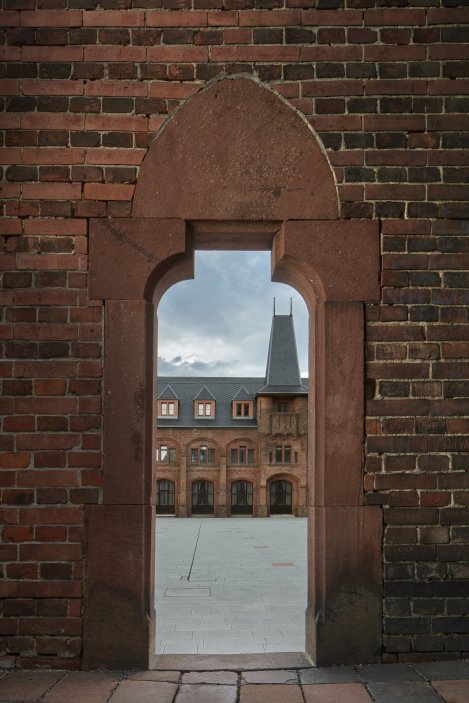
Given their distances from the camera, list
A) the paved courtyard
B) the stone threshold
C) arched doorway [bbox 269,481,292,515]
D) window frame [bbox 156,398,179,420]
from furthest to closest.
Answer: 1. window frame [bbox 156,398,179,420]
2. arched doorway [bbox 269,481,292,515]
3. the paved courtyard
4. the stone threshold

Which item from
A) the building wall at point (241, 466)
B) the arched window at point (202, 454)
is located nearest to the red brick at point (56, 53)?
the building wall at point (241, 466)

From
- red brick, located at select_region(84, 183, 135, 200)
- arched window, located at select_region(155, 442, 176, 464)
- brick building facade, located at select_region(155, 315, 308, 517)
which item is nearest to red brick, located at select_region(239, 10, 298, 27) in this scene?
red brick, located at select_region(84, 183, 135, 200)

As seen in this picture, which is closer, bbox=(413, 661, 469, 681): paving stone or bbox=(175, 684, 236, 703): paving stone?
bbox=(175, 684, 236, 703): paving stone

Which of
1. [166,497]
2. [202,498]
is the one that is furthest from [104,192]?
[202,498]

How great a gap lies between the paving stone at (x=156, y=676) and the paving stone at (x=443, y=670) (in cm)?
129

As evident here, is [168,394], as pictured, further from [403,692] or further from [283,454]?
[403,692]

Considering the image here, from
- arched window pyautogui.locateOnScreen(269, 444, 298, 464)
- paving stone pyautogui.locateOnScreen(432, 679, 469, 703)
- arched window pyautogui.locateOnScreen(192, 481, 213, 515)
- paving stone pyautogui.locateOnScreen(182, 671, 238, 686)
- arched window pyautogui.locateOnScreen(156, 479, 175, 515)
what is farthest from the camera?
arched window pyautogui.locateOnScreen(192, 481, 213, 515)

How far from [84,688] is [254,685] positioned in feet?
2.81

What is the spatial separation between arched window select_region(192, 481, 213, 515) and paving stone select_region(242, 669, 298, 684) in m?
37.6

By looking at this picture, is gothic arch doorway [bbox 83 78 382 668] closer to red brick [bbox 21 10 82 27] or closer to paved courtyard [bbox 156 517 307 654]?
red brick [bbox 21 10 82 27]

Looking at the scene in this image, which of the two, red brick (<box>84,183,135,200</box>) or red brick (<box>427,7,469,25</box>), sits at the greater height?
red brick (<box>427,7,469,25</box>)

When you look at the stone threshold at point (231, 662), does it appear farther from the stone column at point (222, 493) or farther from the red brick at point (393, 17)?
the stone column at point (222, 493)

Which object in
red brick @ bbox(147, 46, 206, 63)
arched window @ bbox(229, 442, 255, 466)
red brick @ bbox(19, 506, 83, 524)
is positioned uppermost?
red brick @ bbox(147, 46, 206, 63)

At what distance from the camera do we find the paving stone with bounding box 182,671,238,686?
322cm
